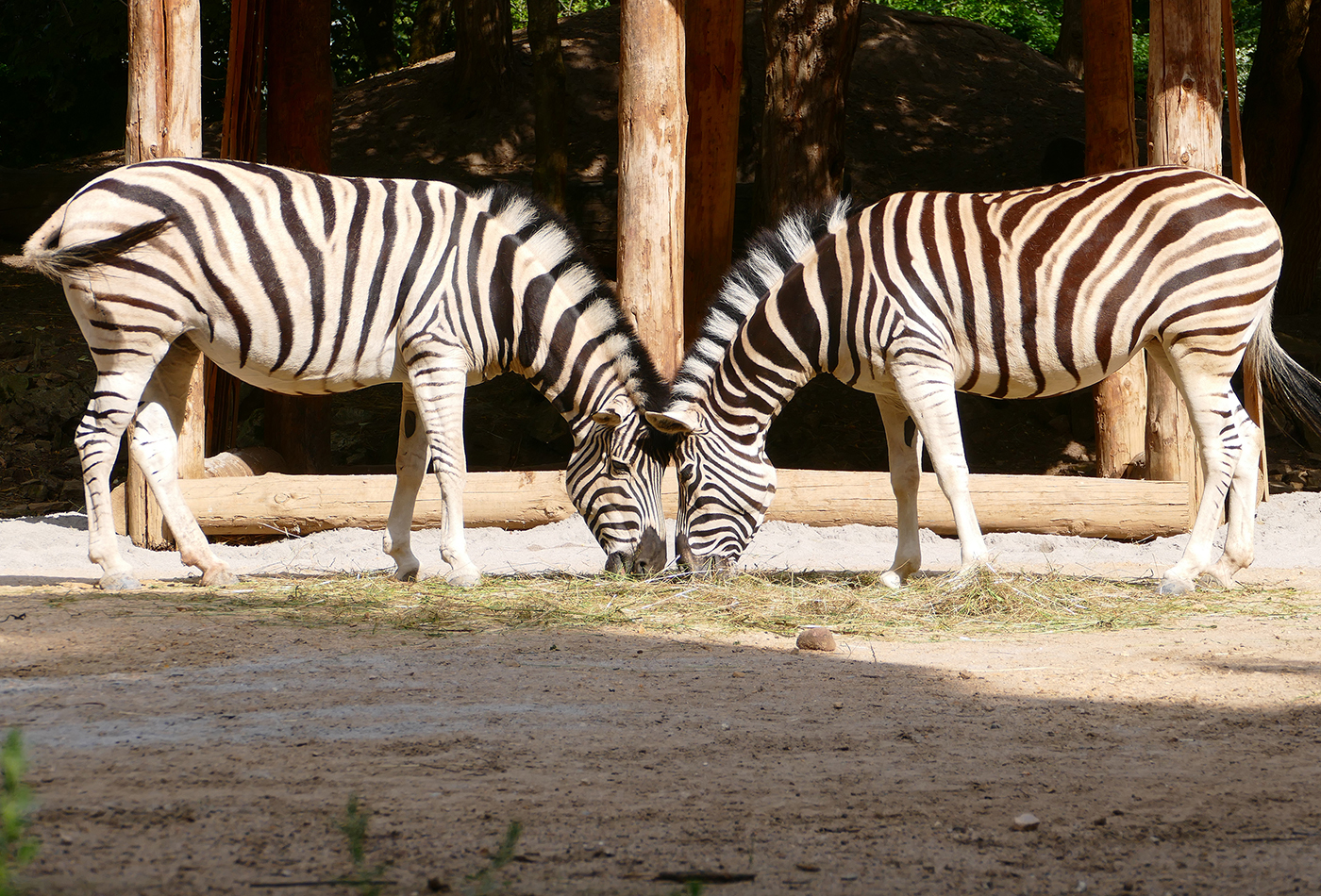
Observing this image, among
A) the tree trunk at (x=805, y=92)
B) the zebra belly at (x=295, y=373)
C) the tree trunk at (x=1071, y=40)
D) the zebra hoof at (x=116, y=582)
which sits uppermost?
the tree trunk at (x=1071, y=40)

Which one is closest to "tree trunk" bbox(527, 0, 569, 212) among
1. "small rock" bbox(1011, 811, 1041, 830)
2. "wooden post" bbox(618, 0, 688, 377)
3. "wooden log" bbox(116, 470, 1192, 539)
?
"wooden post" bbox(618, 0, 688, 377)

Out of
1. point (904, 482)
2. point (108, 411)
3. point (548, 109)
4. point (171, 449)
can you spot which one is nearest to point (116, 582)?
point (171, 449)

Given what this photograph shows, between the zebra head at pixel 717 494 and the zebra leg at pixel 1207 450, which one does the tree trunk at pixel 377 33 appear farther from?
the zebra leg at pixel 1207 450

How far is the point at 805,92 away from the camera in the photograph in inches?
Answer: 370

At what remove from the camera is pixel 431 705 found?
124 inches

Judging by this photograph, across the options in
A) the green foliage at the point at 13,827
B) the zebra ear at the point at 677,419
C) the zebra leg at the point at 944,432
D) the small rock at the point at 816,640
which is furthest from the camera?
the zebra ear at the point at 677,419

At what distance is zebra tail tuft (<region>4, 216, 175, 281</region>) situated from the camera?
489cm

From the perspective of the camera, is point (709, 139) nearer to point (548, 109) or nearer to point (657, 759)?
point (548, 109)

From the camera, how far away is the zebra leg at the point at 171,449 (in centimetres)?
532

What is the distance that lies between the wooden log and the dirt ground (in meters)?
2.77

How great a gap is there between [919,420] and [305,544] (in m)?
3.94

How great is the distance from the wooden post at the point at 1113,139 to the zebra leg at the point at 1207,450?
2155 mm

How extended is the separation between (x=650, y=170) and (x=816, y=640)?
362cm

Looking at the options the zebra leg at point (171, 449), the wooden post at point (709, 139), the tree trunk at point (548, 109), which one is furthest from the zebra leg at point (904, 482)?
the tree trunk at point (548, 109)
